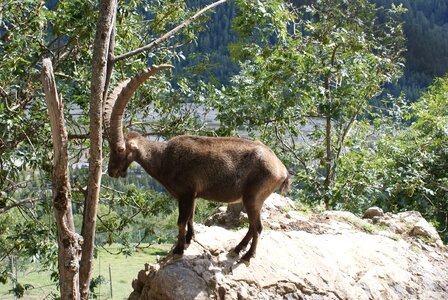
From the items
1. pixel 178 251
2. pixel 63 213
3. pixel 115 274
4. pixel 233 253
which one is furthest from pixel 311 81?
pixel 115 274

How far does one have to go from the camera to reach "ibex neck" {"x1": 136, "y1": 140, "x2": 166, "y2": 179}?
6457 mm

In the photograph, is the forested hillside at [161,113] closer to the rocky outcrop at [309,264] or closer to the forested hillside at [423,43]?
the rocky outcrop at [309,264]

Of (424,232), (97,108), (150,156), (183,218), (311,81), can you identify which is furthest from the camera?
(311,81)

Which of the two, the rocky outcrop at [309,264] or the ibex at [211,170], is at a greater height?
the ibex at [211,170]

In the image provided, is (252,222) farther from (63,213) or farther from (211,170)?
(63,213)

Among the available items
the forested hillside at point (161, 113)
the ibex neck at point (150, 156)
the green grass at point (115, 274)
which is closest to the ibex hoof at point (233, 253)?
the forested hillside at point (161, 113)

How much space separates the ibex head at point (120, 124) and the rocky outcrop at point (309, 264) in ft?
3.35

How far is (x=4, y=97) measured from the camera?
7.25 metres

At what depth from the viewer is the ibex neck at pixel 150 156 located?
21.2 ft

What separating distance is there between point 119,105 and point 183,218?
4.00 feet

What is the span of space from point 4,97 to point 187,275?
3.06m

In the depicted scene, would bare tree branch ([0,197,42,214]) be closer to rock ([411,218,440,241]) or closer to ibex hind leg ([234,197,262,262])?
ibex hind leg ([234,197,262,262])

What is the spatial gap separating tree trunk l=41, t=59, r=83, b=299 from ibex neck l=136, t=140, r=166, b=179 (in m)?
1.44

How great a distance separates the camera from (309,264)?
22.1ft
